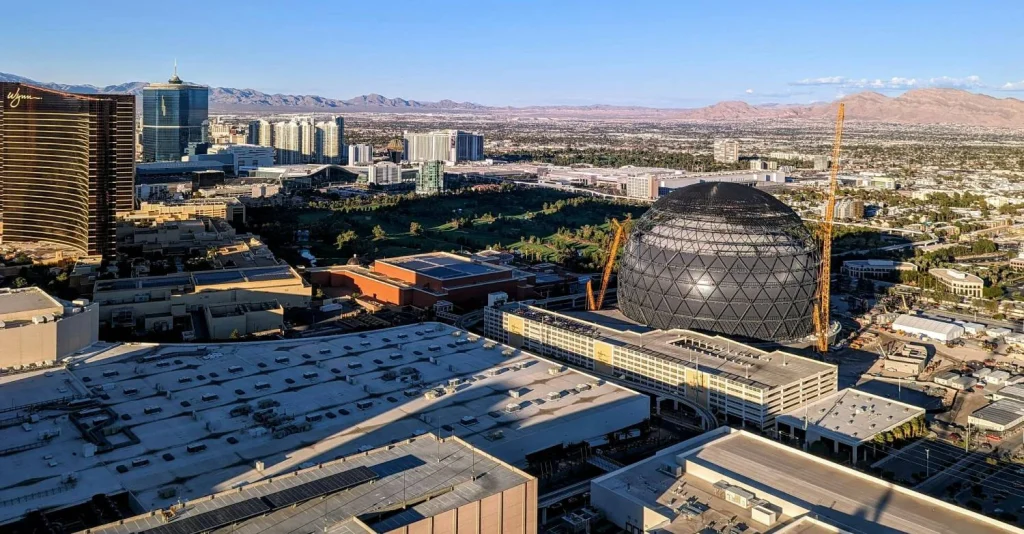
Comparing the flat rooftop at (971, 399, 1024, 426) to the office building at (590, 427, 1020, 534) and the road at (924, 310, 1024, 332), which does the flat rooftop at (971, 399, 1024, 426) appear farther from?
the road at (924, 310, 1024, 332)

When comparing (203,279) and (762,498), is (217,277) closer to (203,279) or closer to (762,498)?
(203,279)

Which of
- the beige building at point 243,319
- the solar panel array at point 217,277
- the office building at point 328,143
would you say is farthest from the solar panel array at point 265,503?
the office building at point 328,143

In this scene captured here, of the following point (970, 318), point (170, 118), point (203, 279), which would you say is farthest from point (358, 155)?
point (970, 318)

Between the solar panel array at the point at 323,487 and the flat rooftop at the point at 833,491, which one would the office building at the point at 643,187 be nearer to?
the flat rooftop at the point at 833,491

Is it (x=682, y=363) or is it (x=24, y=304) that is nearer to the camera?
(x=682, y=363)

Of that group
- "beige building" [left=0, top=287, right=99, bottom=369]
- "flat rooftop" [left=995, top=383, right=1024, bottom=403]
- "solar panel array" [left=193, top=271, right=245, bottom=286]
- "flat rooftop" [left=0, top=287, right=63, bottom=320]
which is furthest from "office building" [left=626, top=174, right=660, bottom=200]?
"beige building" [left=0, top=287, right=99, bottom=369]

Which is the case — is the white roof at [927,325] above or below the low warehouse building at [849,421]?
above

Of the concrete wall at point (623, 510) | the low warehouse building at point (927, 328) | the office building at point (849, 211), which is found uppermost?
the office building at point (849, 211)
